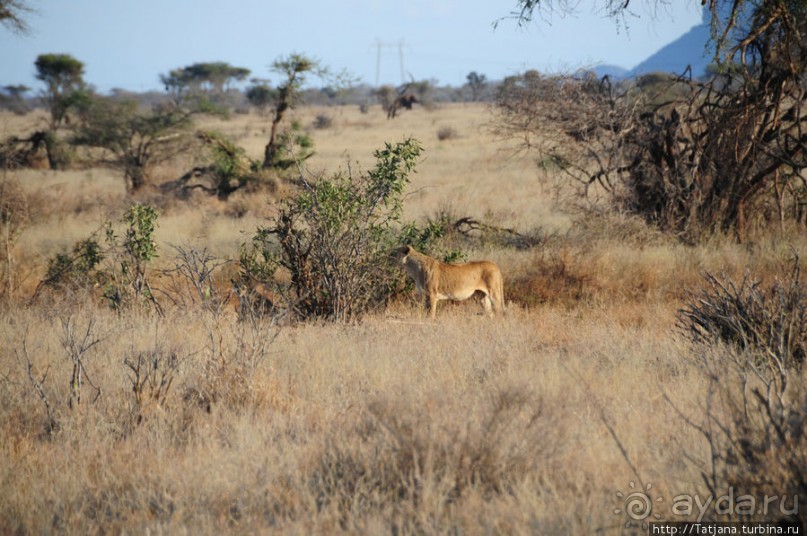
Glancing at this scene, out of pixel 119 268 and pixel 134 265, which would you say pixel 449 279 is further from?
pixel 119 268

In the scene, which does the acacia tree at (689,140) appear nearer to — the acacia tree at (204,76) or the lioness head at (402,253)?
the lioness head at (402,253)

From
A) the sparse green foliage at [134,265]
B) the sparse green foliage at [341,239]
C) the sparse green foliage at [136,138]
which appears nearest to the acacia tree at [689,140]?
the sparse green foliage at [341,239]

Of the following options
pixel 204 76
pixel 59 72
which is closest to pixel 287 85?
pixel 59 72

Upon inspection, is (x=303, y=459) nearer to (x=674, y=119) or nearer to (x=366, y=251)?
(x=366, y=251)

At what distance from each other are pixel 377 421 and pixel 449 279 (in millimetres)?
4275

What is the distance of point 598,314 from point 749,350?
2906 mm

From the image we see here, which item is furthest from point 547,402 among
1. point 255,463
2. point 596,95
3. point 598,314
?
point 596,95

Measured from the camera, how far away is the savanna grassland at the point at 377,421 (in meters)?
3.64

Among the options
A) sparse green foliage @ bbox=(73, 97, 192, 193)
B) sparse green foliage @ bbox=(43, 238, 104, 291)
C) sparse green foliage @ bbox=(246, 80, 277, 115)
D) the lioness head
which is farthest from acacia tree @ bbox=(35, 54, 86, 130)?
the lioness head

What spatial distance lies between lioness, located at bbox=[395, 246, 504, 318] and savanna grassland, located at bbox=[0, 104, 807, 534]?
1.21 ft

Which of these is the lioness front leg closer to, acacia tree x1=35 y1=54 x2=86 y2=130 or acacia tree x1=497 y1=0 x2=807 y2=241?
acacia tree x1=497 y1=0 x2=807 y2=241

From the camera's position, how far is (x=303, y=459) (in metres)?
4.29

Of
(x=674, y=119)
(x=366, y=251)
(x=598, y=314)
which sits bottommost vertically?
(x=598, y=314)

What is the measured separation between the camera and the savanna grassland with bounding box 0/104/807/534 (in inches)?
143
